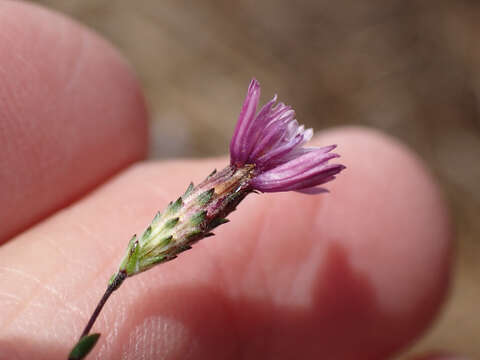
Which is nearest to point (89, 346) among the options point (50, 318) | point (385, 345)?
point (50, 318)

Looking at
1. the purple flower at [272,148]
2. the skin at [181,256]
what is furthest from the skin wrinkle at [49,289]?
the purple flower at [272,148]

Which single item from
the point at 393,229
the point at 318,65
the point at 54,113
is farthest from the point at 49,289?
the point at 318,65

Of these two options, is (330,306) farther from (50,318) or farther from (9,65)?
(9,65)

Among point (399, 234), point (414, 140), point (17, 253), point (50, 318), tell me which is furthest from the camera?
point (414, 140)

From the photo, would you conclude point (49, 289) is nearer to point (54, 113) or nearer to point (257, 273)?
Answer: point (54, 113)

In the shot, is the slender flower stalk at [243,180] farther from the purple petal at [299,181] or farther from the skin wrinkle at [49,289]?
the skin wrinkle at [49,289]
